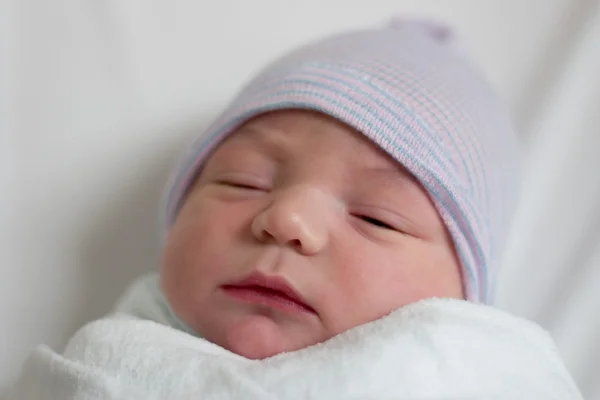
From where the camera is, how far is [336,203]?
0.82 metres

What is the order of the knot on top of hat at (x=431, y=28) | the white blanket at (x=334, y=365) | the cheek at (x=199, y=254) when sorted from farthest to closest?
the knot on top of hat at (x=431, y=28) < the cheek at (x=199, y=254) < the white blanket at (x=334, y=365)

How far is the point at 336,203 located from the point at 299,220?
76mm

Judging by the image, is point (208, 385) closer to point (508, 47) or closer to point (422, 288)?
point (422, 288)

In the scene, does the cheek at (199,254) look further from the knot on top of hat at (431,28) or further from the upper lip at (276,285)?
the knot on top of hat at (431,28)

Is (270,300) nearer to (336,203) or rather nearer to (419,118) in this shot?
(336,203)

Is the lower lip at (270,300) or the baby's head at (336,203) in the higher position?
the baby's head at (336,203)

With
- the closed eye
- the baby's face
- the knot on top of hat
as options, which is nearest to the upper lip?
the baby's face

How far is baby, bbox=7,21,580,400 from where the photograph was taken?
0.70m

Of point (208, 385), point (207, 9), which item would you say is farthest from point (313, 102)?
point (207, 9)

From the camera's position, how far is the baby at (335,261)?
70cm

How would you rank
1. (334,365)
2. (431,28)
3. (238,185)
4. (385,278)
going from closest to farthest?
(334,365) → (385,278) → (238,185) → (431,28)

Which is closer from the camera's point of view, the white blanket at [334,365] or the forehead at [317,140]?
the white blanket at [334,365]

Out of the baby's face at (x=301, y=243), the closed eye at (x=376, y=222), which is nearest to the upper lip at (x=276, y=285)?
the baby's face at (x=301, y=243)

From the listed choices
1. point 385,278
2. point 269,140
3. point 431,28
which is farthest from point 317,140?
point 431,28
